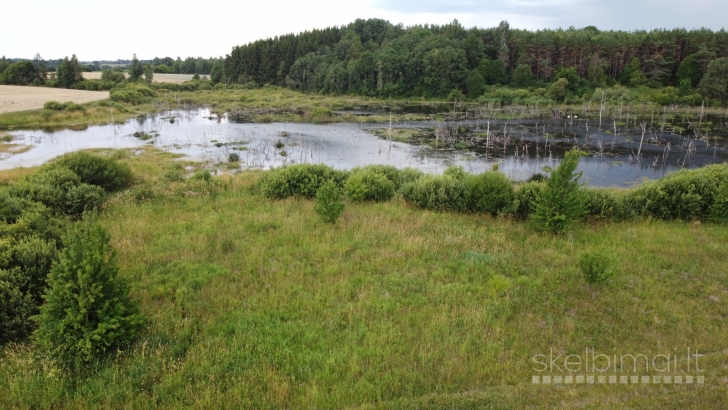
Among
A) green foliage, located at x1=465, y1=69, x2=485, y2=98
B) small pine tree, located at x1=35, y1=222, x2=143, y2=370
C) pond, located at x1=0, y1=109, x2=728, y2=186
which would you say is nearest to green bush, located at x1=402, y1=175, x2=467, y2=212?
pond, located at x1=0, y1=109, x2=728, y2=186

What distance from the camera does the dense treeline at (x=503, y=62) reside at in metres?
77.0

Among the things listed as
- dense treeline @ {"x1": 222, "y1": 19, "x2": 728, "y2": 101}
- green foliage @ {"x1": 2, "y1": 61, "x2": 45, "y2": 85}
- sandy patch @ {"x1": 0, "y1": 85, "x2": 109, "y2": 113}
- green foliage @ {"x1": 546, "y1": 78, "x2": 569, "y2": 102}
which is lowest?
sandy patch @ {"x1": 0, "y1": 85, "x2": 109, "y2": 113}

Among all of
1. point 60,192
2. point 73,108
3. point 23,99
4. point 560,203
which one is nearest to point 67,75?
point 23,99

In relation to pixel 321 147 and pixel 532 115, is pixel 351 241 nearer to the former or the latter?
pixel 321 147

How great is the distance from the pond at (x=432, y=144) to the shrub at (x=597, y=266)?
16.4 meters

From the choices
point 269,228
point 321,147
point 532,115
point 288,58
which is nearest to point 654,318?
point 269,228

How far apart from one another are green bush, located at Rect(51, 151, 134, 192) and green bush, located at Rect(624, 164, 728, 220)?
22206 mm

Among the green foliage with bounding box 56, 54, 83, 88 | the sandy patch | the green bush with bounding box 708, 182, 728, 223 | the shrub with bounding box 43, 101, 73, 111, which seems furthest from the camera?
the green foliage with bounding box 56, 54, 83, 88

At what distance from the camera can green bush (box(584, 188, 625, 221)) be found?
1542cm

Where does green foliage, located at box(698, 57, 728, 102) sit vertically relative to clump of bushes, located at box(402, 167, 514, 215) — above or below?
above

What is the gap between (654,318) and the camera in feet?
28.6

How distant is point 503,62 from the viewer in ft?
286

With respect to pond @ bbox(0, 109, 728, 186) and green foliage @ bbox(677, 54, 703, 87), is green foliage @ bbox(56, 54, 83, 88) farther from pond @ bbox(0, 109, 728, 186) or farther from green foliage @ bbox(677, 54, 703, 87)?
green foliage @ bbox(677, 54, 703, 87)

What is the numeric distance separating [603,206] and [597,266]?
22.9 ft
